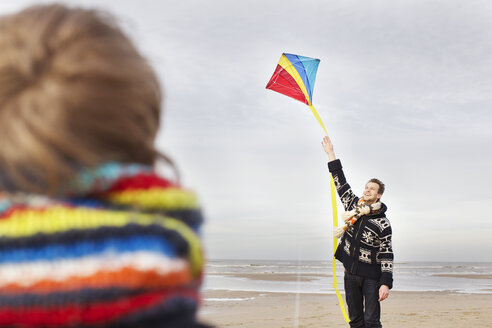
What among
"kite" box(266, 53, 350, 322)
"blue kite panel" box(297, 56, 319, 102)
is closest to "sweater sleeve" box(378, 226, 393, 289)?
"kite" box(266, 53, 350, 322)

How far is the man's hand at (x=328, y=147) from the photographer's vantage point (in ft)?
16.8

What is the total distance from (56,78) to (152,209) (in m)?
0.23

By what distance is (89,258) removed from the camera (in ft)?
2.16

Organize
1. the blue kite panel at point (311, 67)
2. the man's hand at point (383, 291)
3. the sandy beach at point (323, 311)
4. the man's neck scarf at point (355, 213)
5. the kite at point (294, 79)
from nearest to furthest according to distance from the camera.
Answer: the man's hand at point (383, 291) → the man's neck scarf at point (355, 213) → the kite at point (294, 79) → the blue kite panel at point (311, 67) → the sandy beach at point (323, 311)

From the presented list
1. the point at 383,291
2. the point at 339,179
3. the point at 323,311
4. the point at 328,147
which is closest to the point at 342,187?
the point at 339,179

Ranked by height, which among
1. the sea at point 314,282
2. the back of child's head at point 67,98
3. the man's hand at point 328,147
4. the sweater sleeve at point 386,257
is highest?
the man's hand at point 328,147

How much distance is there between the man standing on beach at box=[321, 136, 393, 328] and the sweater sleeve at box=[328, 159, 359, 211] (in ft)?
0.03

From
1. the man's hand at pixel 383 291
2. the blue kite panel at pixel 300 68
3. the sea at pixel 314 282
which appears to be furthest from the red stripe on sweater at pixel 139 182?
the sea at pixel 314 282

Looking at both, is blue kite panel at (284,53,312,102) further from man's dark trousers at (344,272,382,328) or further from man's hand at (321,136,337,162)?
man's dark trousers at (344,272,382,328)

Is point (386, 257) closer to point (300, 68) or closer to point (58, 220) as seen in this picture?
point (300, 68)

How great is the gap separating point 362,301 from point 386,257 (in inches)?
20.7

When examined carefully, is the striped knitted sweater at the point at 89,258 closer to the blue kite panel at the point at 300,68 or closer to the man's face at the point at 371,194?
the man's face at the point at 371,194

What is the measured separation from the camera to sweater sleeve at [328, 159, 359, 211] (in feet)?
16.9

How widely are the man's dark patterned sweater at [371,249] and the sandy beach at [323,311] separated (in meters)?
3.02
